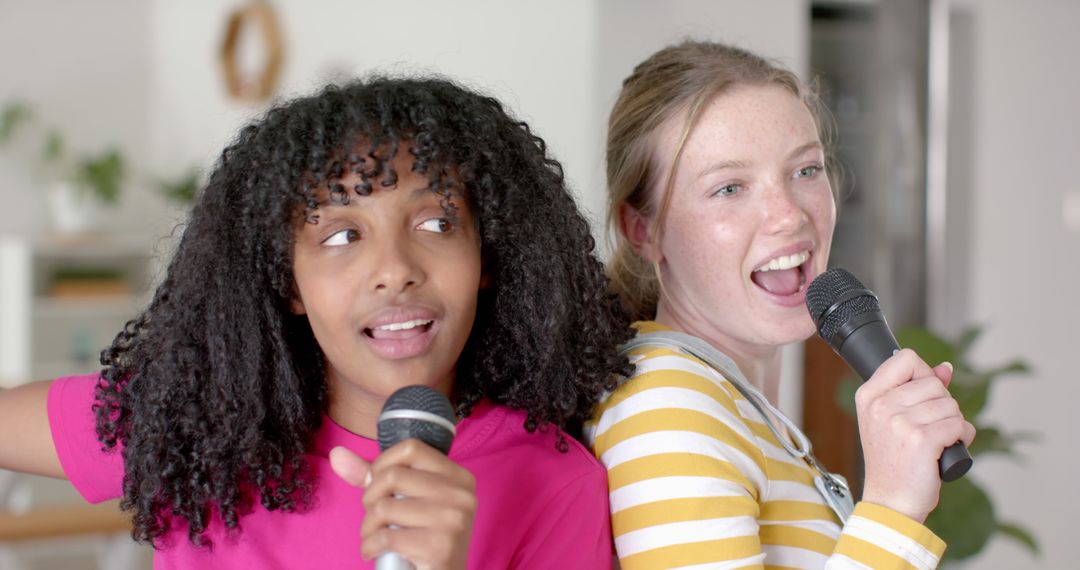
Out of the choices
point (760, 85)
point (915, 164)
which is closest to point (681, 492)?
point (760, 85)

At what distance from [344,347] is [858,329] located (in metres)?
0.44

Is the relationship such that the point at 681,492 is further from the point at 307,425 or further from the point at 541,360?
the point at 307,425

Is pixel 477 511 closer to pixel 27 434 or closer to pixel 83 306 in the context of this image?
pixel 27 434

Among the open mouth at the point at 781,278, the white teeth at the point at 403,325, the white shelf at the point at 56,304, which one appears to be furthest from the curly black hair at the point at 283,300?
the white shelf at the point at 56,304

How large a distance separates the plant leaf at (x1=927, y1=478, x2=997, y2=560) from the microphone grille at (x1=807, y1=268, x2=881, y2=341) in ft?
5.95

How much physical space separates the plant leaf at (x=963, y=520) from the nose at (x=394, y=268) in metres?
2.04

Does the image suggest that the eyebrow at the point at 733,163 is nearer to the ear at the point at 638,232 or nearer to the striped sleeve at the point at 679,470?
the ear at the point at 638,232

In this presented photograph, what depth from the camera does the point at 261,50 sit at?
551 cm

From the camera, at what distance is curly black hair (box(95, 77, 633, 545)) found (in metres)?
0.94

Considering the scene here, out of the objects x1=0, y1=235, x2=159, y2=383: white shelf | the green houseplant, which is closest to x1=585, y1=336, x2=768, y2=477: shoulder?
the green houseplant

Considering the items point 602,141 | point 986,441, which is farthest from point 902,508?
point 986,441

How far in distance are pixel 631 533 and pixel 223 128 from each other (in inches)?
206

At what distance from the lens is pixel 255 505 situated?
0.99m

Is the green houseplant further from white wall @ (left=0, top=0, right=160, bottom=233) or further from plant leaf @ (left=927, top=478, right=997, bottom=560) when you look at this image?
white wall @ (left=0, top=0, right=160, bottom=233)
